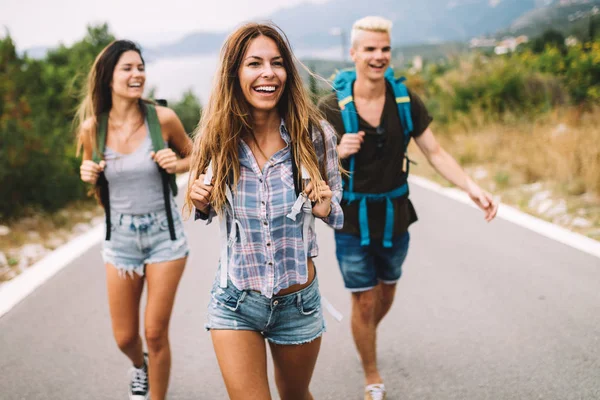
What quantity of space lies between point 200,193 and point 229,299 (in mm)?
441

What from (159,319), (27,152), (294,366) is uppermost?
(294,366)

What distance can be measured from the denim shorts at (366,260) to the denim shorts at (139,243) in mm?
970

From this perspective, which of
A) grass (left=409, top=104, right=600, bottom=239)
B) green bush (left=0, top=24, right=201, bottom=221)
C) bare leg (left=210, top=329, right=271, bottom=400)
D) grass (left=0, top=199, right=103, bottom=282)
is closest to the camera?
bare leg (left=210, top=329, right=271, bottom=400)

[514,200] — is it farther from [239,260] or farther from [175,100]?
[175,100]

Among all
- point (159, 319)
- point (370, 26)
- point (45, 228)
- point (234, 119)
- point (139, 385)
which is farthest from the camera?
point (45, 228)

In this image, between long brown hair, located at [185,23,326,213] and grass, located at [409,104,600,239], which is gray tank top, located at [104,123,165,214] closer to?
long brown hair, located at [185,23,326,213]

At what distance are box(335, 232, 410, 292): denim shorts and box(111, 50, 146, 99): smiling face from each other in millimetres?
1460

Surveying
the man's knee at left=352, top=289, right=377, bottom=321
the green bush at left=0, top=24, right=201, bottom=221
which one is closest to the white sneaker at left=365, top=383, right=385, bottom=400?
the man's knee at left=352, top=289, right=377, bottom=321

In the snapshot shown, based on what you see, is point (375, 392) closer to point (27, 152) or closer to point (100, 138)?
point (100, 138)

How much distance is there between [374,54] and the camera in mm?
3463

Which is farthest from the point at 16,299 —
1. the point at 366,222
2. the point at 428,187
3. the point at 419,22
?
the point at 419,22

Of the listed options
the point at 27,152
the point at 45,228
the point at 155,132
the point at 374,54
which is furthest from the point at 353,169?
the point at 27,152

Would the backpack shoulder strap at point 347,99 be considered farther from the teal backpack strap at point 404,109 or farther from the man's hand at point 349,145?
the teal backpack strap at point 404,109

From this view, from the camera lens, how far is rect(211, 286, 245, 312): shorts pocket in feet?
7.83
